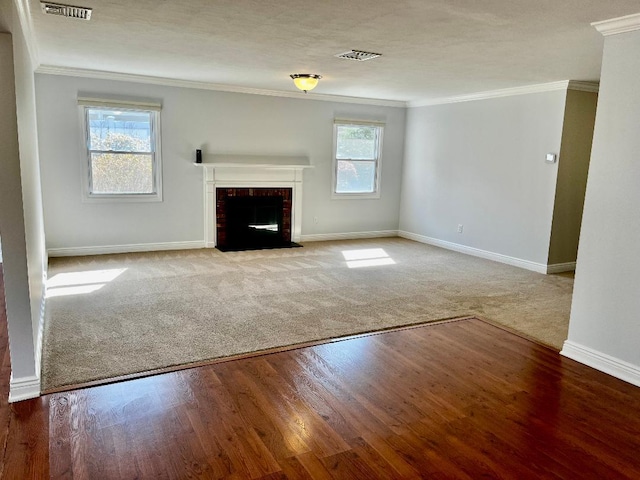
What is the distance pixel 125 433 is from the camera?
2309mm

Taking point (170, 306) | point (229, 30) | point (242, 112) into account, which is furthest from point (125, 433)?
point (242, 112)

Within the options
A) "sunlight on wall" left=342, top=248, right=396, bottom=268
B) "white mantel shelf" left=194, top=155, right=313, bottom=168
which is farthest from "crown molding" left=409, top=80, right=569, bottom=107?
"sunlight on wall" left=342, top=248, right=396, bottom=268

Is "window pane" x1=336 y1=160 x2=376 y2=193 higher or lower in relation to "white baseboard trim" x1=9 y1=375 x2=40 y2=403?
higher

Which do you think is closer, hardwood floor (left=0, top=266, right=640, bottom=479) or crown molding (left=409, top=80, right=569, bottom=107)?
hardwood floor (left=0, top=266, right=640, bottom=479)

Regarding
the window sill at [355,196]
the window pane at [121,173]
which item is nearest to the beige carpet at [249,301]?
the window pane at [121,173]

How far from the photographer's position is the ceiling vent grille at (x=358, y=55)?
13.8 ft

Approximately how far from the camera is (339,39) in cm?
374

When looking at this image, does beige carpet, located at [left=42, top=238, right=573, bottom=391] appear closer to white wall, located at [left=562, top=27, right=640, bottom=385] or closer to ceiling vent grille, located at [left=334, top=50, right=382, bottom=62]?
white wall, located at [left=562, top=27, right=640, bottom=385]

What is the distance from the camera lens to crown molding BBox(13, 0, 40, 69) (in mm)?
2917

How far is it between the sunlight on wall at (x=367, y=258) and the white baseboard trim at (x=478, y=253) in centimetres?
109

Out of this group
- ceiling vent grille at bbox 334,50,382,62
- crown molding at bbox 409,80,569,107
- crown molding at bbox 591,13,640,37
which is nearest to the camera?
crown molding at bbox 591,13,640,37

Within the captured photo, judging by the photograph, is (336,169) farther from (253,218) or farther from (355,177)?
(253,218)

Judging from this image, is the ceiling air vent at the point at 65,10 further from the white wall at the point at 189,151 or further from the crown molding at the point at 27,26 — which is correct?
the white wall at the point at 189,151

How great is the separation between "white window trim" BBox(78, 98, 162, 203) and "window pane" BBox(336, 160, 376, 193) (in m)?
2.90
